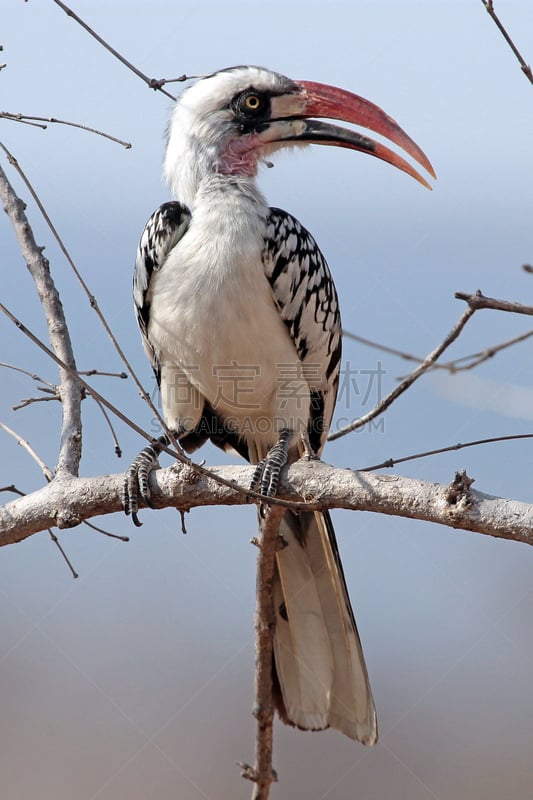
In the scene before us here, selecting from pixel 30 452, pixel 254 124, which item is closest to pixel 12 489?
pixel 30 452

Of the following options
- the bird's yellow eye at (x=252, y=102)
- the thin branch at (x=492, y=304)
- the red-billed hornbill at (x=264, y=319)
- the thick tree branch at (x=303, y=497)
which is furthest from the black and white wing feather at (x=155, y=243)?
the thin branch at (x=492, y=304)

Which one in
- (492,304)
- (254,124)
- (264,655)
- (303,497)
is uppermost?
(254,124)

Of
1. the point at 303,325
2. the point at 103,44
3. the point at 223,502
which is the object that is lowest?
the point at 223,502

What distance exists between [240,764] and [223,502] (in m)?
0.97

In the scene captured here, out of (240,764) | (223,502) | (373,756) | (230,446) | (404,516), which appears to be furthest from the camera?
(373,756)

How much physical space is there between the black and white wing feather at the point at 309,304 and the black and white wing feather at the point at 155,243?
1.17ft

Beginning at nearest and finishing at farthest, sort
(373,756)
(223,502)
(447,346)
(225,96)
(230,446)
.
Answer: (447,346) < (223,502) < (225,96) < (230,446) < (373,756)

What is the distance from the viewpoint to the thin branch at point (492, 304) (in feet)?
5.15

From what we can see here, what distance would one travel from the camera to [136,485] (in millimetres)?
2799

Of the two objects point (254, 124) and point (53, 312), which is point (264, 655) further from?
point (254, 124)

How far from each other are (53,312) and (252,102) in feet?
4.06

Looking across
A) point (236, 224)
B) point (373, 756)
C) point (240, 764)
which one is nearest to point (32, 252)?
point (236, 224)

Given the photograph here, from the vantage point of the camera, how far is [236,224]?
3168 millimetres

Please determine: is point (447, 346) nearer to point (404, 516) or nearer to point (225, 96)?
point (404, 516)
